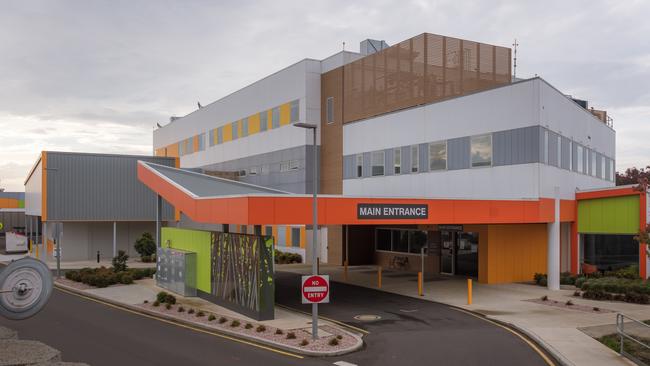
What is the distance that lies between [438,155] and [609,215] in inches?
396

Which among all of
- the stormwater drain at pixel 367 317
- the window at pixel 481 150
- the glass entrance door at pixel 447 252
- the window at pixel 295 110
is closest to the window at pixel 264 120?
the window at pixel 295 110

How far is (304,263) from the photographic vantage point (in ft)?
146

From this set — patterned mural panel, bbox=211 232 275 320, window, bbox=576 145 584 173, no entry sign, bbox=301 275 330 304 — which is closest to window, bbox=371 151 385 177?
window, bbox=576 145 584 173

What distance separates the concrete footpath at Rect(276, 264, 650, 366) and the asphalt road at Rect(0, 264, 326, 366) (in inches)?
287

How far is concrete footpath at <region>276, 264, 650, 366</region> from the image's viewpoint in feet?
52.7

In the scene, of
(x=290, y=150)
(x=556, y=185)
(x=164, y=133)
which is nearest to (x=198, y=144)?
(x=164, y=133)

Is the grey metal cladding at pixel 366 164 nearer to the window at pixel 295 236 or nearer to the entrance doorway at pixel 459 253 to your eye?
the entrance doorway at pixel 459 253

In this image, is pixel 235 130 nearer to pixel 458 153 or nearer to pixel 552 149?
pixel 458 153

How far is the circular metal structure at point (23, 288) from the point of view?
11.1 metres

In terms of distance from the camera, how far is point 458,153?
109 feet

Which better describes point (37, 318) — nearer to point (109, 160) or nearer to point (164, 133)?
point (109, 160)

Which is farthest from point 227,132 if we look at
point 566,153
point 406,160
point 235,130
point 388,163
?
point 566,153

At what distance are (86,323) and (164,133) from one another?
60051 mm

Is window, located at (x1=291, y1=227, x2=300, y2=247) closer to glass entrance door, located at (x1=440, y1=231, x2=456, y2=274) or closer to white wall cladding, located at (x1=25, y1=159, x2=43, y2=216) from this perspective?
glass entrance door, located at (x1=440, y1=231, x2=456, y2=274)
